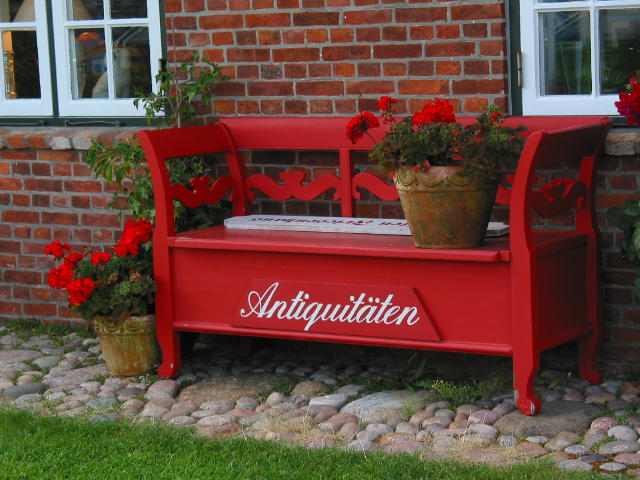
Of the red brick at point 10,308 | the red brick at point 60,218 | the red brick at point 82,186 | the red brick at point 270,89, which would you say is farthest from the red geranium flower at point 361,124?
the red brick at point 10,308

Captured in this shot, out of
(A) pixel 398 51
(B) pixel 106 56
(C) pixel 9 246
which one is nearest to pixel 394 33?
(A) pixel 398 51

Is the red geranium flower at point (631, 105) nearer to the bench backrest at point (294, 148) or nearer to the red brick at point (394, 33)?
the bench backrest at point (294, 148)

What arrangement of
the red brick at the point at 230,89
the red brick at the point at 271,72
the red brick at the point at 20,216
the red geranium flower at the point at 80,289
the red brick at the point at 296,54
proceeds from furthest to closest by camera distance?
the red brick at the point at 20,216, the red brick at the point at 230,89, the red brick at the point at 271,72, the red brick at the point at 296,54, the red geranium flower at the point at 80,289

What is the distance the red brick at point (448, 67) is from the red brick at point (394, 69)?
16cm

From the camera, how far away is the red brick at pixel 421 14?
17.0 feet

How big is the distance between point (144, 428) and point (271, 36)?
2.04m

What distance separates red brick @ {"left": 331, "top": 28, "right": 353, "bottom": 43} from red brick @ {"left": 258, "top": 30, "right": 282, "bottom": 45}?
289mm

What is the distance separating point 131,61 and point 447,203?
7.44 ft

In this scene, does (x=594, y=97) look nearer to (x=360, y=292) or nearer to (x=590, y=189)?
(x=590, y=189)

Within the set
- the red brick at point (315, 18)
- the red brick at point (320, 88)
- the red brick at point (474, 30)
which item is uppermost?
the red brick at point (315, 18)

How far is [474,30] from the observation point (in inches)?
202

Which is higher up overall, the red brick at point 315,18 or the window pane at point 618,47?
the red brick at point 315,18

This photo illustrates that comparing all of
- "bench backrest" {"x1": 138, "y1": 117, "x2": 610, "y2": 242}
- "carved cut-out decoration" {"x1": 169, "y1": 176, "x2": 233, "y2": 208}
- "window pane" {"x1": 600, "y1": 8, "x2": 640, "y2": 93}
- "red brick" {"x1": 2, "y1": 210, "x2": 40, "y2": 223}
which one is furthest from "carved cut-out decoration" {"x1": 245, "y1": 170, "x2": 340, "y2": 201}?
"red brick" {"x1": 2, "y1": 210, "x2": 40, "y2": 223}

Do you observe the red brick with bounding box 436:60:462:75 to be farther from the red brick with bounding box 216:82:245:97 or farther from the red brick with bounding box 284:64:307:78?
the red brick with bounding box 216:82:245:97
